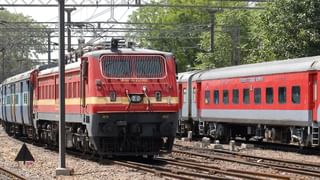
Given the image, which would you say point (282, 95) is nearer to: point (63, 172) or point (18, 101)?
point (63, 172)

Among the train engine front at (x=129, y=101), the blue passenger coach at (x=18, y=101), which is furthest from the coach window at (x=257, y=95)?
the blue passenger coach at (x=18, y=101)

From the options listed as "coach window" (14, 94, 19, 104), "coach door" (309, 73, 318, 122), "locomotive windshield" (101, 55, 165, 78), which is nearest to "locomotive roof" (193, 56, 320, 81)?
"coach door" (309, 73, 318, 122)

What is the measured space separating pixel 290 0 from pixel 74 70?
18309 mm

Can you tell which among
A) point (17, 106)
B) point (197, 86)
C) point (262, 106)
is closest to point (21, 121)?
point (17, 106)

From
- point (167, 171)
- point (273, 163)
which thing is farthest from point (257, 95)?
point (167, 171)

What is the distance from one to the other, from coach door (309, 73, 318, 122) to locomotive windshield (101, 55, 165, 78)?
19.9ft

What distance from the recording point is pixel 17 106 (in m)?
34.3

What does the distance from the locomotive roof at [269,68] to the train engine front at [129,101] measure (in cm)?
598

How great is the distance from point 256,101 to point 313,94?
4352 millimetres

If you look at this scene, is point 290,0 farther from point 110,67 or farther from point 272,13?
point 110,67

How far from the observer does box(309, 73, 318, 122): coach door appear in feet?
77.4

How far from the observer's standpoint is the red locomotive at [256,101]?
950 inches

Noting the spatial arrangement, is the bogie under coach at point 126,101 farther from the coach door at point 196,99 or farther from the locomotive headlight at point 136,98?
the coach door at point 196,99

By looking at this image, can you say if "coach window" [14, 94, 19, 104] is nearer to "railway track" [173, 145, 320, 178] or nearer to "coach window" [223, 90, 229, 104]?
"coach window" [223, 90, 229, 104]
